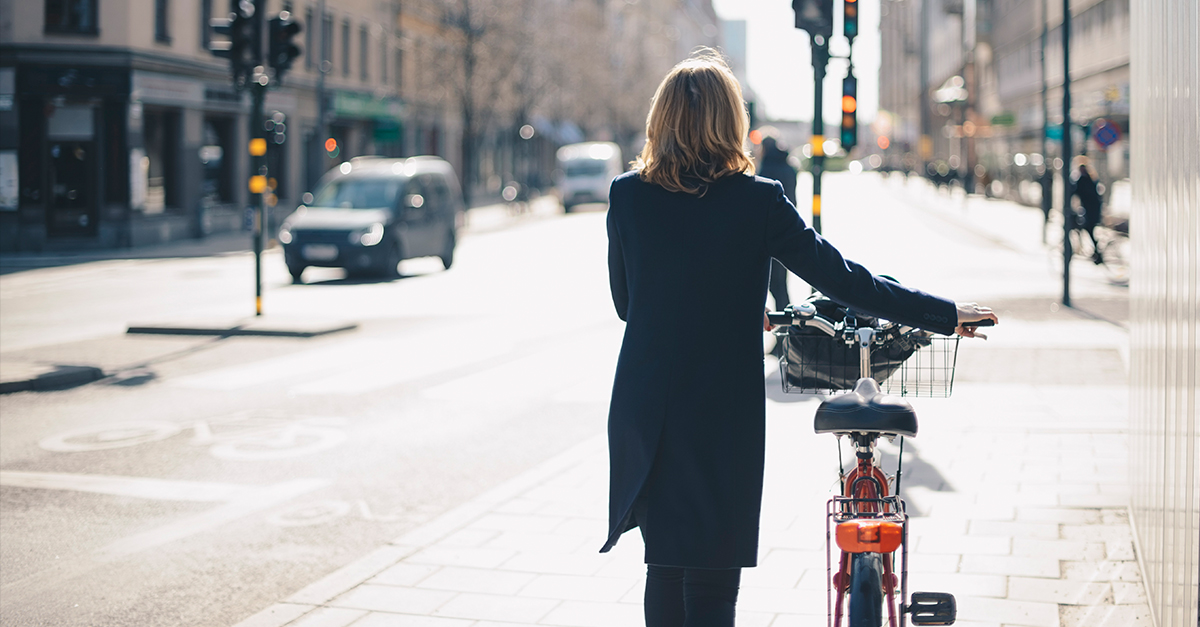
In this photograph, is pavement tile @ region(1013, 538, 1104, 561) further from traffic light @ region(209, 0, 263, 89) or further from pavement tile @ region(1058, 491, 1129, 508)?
traffic light @ region(209, 0, 263, 89)

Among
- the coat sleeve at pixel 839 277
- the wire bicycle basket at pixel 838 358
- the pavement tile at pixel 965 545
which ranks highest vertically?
the coat sleeve at pixel 839 277

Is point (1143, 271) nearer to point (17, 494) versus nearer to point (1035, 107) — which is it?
point (17, 494)

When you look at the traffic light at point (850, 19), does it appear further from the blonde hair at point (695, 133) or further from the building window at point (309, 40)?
the building window at point (309, 40)

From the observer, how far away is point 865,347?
334 cm

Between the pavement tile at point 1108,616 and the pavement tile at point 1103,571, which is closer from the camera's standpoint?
the pavement tile at point 1108,616

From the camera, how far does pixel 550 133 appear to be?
7975 cm

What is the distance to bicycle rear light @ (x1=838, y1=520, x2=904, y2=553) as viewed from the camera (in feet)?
10.3

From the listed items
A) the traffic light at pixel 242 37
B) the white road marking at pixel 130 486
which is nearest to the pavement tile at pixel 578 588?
the white road marking at pixel 130 486

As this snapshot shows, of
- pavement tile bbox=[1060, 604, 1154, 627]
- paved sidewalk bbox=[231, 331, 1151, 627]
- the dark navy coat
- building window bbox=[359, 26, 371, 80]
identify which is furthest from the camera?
building window bbox=[359, 26, 371, 80]

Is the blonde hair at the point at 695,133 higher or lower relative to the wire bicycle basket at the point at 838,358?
higher

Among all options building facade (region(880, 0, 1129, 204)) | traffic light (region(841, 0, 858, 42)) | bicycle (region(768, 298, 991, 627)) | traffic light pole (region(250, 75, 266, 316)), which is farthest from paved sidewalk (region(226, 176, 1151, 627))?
building facade (region(880, 0, 1129, 204))

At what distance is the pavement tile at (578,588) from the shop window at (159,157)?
27.8 m

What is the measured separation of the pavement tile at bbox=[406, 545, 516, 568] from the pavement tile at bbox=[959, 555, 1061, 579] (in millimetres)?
1782

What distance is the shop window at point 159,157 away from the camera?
31609mm
